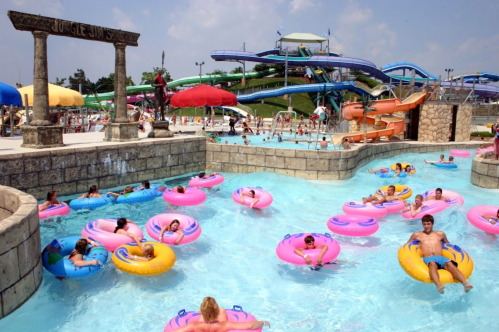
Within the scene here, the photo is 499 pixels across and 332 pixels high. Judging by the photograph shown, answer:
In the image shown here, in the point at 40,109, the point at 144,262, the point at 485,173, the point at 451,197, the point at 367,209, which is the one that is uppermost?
the point at 40,109

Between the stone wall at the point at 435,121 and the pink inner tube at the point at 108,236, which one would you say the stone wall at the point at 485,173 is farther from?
the pink inner tube at the point at 108,236

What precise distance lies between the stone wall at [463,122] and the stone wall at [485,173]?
9.75m

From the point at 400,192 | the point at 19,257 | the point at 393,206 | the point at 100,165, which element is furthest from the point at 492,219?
the point at 100,165

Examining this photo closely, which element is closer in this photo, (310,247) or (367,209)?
(310,247)

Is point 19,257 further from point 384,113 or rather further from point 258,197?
point 384,113

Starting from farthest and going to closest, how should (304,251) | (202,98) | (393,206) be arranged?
1. (202,98)
2. (393,206)
3. (304,251)

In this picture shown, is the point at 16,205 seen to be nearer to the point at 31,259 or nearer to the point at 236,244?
Answer: the point at 31,259

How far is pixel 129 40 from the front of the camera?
13352 mm

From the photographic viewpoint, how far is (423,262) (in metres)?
6.13

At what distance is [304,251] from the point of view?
6.90 meters

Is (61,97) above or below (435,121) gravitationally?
above

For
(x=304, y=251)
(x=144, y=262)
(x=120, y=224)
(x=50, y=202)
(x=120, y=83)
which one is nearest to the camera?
(x=144, y=262)

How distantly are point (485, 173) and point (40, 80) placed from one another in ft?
44.1

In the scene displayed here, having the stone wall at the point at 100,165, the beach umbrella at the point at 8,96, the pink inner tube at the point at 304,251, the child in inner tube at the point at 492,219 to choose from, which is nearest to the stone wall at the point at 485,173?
the child in inner tube at the point at 492,219
